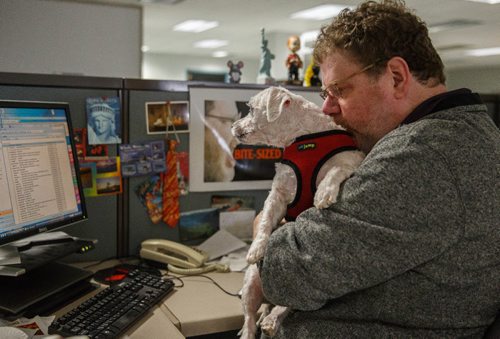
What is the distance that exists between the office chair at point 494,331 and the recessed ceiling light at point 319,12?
551cm

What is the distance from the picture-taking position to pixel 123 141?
1379 mm

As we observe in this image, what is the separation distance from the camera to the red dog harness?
101 cm

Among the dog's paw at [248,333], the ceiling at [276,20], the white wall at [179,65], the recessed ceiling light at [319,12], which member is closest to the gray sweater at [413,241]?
the dog's paw at [248,333]

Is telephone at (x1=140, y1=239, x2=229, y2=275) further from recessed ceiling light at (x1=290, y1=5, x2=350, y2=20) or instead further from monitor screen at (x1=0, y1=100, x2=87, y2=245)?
recessed ceiling light at (x1=290, y1=5, x2=350, y2=20)

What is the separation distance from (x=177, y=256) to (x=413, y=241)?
2.67 ft

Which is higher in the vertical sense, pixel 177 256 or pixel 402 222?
pixel 402 222

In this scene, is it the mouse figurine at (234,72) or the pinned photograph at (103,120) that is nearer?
the pinned photograph at (103,120)

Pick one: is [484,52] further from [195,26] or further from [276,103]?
[276,103]

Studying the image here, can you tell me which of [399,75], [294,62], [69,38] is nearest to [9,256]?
[399,75]

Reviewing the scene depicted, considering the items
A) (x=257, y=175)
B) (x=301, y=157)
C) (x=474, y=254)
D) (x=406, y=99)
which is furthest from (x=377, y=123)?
(x=257, y=175)

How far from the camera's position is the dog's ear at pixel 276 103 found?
105 centimetres

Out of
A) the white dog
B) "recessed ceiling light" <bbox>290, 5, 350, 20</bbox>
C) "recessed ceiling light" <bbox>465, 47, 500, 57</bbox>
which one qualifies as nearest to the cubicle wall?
the white dog

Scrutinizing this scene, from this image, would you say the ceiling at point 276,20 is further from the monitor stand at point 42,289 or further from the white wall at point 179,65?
the monitor stand at point 42,289

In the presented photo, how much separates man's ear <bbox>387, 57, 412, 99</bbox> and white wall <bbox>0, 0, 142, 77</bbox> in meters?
4.26
